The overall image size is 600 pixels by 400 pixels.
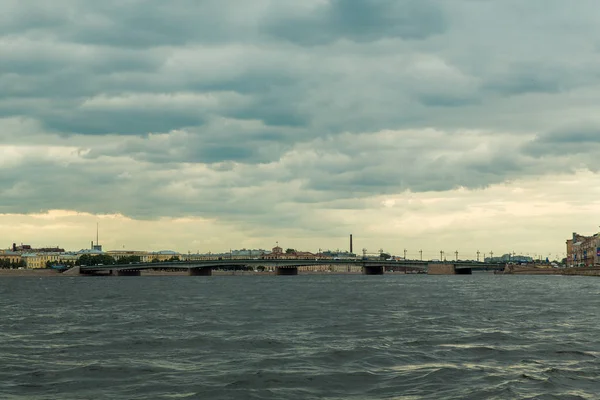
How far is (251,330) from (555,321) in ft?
58.6

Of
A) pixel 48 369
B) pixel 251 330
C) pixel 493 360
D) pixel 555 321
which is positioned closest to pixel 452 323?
pixel 555 321

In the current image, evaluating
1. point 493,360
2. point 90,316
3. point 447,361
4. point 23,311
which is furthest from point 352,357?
point 23,311

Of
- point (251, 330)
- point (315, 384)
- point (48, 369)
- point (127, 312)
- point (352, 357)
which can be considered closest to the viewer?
point (315, 384)

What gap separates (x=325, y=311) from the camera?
154ft

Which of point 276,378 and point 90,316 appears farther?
point 90,316

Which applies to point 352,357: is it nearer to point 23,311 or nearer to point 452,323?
point 452,323

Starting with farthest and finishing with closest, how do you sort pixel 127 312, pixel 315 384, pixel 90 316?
pixel 127 312, pixel 90 316, pixel 315 384

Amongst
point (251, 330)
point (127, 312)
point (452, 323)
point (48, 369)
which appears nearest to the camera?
point (48, 369)

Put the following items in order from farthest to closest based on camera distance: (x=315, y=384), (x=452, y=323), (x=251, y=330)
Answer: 1. (x=452, y=323)
2. (x=251, y=330)
3. (x=315, y=384)

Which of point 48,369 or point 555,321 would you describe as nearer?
point 48,369

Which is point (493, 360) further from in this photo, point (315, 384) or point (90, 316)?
point (90, 316)

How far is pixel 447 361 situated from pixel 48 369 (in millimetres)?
13619

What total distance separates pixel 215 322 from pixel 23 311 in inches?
789

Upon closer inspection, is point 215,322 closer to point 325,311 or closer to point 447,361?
point 325,311
